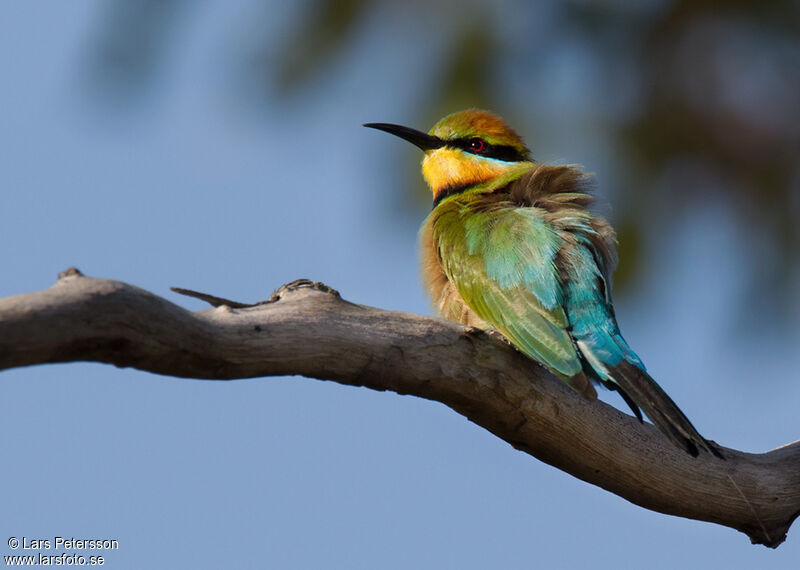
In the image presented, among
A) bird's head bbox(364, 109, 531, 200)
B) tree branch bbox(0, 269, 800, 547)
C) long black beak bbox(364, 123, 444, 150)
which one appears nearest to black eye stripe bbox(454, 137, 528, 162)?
bird's head bbox(364, 109, 531, 200)

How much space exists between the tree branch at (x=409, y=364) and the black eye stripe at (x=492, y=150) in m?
1.32

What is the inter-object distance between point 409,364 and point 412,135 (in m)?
1.81

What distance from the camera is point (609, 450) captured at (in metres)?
2.49

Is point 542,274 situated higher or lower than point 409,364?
higher

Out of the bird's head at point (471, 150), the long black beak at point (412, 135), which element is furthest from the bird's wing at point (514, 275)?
the long black beak at point (412, 135)

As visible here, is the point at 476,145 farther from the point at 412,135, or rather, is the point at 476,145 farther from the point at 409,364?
the point at 409,364

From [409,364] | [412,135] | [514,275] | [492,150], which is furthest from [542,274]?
[412,135]

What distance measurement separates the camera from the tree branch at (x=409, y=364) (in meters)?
1.72

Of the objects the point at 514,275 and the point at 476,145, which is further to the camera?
the point at 476,145

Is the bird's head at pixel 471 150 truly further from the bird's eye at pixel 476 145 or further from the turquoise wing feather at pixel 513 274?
the turquoise wing feather at pixel 513 274

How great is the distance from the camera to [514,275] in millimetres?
2881

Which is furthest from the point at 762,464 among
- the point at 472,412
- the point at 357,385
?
the point at 357,385

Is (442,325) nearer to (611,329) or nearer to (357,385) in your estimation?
(357,385)

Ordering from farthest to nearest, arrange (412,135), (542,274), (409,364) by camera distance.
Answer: (412,135) → (542,274) → (409,364)
